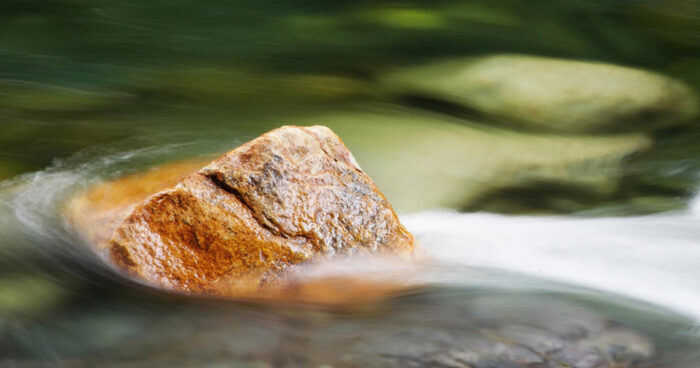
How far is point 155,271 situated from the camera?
304 centimetres

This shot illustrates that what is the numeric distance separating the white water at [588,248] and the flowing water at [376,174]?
0.05ft

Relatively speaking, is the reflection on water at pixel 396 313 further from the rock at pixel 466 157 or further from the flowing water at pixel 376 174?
the rock at pixel 466 157

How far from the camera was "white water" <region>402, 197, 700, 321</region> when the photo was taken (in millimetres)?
3396

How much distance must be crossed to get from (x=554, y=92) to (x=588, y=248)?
8.03ft

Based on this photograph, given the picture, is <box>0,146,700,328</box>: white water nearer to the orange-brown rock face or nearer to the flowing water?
the flowing water

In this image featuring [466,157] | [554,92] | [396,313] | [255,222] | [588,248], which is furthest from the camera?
[554,92]

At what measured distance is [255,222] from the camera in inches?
124

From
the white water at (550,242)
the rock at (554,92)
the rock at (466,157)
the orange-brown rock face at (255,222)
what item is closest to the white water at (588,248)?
the white water at (550,242)

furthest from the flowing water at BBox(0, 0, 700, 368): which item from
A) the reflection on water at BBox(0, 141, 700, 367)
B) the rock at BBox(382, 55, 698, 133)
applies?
the rock at BBox(382, 55, 698, 133)

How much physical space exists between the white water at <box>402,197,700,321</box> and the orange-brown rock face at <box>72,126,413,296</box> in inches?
17.6

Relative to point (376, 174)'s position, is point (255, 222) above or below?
below

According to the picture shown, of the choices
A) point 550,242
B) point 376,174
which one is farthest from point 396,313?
point 376,174

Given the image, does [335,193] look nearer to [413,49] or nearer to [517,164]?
[517,164]

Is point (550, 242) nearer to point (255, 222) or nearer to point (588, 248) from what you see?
point (588, 248)
